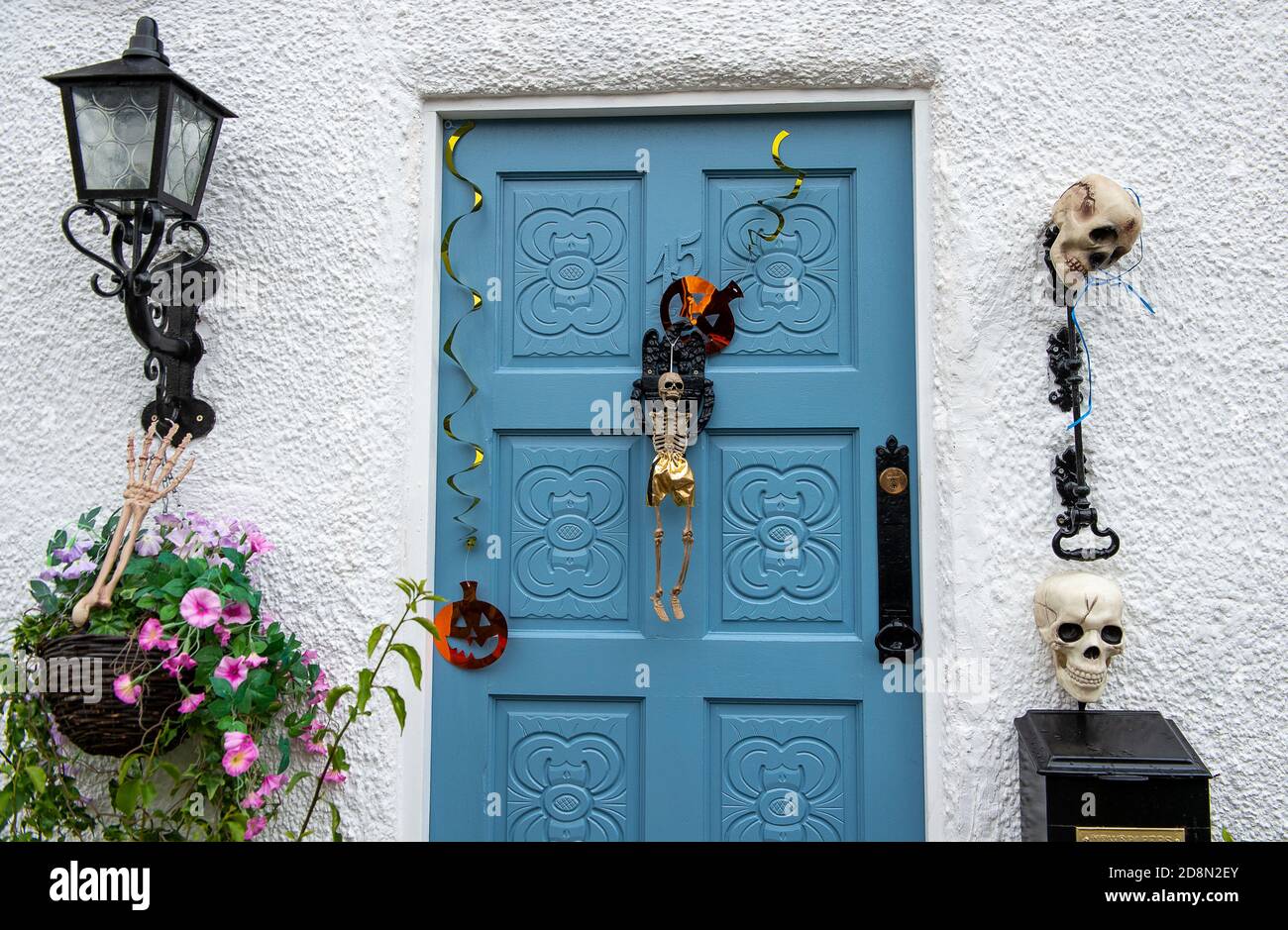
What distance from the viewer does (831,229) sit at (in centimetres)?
221

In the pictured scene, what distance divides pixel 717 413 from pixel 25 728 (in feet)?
5.35

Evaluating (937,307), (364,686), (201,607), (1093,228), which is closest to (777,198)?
(937,307)

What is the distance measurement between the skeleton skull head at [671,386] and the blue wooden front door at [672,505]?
3.6 inches

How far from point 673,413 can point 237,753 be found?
1.17 metres

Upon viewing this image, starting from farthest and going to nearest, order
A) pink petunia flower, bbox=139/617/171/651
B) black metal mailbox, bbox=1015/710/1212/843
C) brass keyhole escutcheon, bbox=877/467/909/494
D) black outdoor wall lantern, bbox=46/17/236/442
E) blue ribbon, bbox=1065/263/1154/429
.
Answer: brass keyhole escutcheon, bbox=877/467/909/494 < blue ribbon, bbox=1065/263/1154/429 < black outdoor wall lantern, bbox=46/17/236/442 < pink petunia flower, bbox=139/617/171/651 < black metal mailbox, bbox=1015/710/1212/843

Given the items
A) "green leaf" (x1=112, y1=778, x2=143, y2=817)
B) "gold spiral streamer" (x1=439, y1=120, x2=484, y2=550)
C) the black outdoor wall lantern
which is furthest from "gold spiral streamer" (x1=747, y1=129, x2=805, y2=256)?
"green leaf" (x1=112, y1=778, x2=143, y2=817)

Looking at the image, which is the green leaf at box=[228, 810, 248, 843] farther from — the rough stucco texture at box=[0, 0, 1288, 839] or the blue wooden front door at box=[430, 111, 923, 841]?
the blue wooden front door at box=[430, 111, 923, 841]

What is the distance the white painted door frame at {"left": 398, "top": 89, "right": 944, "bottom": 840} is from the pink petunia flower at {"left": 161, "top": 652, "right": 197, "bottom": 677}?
50 centimetres

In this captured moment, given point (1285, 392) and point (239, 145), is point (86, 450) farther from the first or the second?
point (1285, 392)

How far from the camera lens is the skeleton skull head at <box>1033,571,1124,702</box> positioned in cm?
188

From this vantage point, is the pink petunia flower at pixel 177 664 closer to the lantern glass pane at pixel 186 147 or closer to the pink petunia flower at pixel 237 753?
the pink petunia flower at pixel 237 753

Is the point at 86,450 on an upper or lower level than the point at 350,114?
lower
